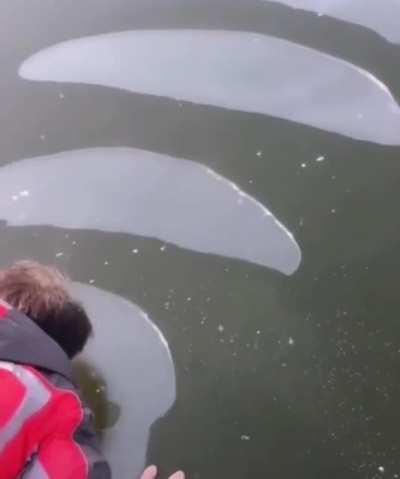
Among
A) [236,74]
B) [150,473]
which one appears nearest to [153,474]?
[150,473]

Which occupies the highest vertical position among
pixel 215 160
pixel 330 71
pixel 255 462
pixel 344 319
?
pixel 330 71

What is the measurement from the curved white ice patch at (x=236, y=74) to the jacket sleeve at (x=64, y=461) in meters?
0.67

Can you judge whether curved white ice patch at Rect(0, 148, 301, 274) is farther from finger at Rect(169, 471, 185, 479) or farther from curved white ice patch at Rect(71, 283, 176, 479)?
finger at Rect(169, 471, 185, 479)

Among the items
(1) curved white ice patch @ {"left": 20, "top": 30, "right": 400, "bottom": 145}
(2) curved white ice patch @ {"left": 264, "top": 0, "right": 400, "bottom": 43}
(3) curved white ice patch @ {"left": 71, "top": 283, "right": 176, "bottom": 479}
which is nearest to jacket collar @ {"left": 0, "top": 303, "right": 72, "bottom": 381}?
(3) curved white ice patch @ {"left": 71, "top": 283, "right": 176, "bottom": 479}

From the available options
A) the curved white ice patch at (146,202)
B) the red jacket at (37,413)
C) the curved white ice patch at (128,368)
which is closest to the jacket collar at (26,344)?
the red jacket at (37,413)

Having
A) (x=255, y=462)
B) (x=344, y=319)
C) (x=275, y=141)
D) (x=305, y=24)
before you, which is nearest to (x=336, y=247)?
(x=344, y=319)

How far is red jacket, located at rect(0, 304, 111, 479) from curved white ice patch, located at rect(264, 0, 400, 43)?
0.84 meters

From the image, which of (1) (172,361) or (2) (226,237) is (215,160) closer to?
(2) (226,237)

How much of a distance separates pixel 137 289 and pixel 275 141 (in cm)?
34

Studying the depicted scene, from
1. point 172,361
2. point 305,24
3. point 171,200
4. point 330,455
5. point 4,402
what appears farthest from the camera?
point 305,24

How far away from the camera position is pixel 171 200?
1.24 m

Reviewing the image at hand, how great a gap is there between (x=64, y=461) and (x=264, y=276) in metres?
0.42

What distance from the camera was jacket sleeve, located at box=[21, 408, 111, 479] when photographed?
0.87 meters

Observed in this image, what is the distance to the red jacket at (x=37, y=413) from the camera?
0.83 m
